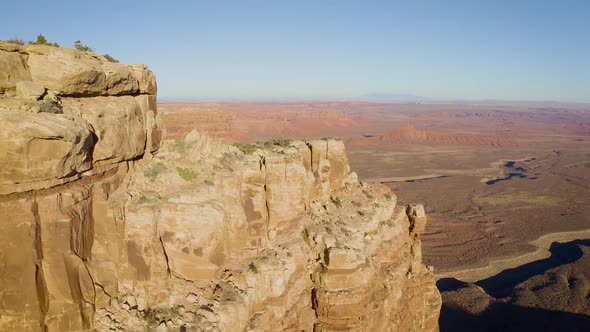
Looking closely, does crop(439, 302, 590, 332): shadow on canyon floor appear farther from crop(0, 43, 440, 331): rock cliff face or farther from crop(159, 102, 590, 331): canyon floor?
crop(0, 43, 440, 331): rock cliff face

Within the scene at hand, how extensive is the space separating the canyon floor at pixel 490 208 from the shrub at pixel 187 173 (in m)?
24.1

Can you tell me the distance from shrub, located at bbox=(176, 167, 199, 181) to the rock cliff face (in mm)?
35

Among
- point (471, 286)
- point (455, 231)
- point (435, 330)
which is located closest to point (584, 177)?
point (455, 231)

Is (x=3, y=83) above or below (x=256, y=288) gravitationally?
above

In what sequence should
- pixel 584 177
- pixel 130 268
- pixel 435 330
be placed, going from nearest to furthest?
pixel 130 268, pixel 435 330, pixel 584 177

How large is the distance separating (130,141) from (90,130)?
5.39 ft

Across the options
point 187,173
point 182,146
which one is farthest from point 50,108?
point 182,146

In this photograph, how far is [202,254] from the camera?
1123 cm

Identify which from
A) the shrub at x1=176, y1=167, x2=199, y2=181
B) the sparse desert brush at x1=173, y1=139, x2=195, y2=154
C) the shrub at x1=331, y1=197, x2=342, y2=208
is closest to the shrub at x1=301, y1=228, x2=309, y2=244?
the shrub at x1=331, y1=197, x2=342, y2=208

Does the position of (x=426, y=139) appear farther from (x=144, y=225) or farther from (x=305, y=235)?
(x=144, y=225)

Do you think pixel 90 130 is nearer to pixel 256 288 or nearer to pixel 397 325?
pixel 256 288

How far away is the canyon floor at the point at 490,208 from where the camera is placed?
106ft

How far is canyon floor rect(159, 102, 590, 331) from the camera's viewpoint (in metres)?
32.4

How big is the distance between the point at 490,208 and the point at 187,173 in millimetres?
65383
